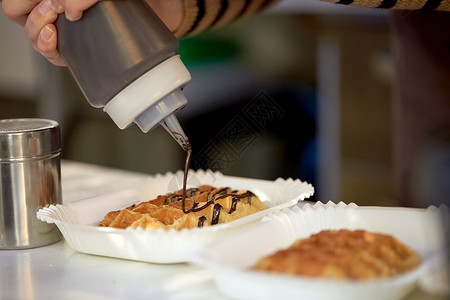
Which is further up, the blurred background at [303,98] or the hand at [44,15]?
the hand at [44,15]

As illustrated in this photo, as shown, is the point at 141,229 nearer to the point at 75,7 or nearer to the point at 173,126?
the point at 173,126

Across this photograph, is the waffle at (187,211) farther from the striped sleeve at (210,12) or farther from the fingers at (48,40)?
the striped sleeve at (210,12)

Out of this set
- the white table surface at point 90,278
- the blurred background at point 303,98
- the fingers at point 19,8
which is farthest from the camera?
the blurred background at point 303,98

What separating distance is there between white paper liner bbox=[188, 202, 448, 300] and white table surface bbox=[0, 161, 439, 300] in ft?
0.21

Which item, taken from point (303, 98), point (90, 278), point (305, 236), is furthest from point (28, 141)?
point (303, 98)

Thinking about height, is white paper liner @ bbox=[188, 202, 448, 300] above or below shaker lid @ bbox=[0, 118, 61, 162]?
below

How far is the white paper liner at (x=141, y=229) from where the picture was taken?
0.83 m

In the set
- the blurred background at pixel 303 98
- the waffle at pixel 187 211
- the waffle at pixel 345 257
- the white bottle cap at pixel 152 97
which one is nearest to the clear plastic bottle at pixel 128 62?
the white bottle cap at pixel 152 97

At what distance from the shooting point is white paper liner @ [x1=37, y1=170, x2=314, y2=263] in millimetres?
835

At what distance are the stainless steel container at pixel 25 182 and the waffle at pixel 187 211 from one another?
11 cm

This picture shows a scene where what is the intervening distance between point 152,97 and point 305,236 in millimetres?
300

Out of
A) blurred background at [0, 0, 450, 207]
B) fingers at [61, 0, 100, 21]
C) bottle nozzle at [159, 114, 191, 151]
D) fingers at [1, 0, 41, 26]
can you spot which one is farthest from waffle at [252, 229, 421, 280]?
blurred background at [0, 0, 450, 207]

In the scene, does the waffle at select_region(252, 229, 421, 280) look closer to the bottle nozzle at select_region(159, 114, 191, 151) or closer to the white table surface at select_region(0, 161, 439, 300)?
the white table surface at select_region(0, 161, 439, 300)

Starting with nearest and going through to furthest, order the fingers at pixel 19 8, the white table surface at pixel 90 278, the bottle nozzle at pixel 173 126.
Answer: the white table surface at pixel 90 278
the bottle nozzle at pixel 173 126
the fingers at pixel 19 8
